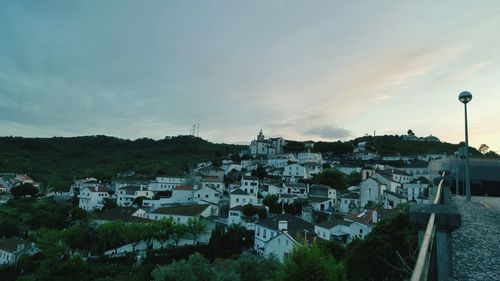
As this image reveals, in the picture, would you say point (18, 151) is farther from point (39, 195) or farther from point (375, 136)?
point (375, 136)

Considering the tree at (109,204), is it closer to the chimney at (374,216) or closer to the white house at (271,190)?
the white house at (271,190)

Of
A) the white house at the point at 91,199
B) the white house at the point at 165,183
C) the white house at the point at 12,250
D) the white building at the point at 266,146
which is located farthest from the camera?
the white building at the point at 266,146

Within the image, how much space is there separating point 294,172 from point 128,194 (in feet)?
109

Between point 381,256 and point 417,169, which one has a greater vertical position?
point 417,169

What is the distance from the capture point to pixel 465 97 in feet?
37.9

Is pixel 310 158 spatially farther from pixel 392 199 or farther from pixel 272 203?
pixel 392 199

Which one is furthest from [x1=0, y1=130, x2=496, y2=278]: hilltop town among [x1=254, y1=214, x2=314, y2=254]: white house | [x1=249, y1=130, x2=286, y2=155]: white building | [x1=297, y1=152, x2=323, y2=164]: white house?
[x1=249, y1=130, x2=286, y2=155]: white building

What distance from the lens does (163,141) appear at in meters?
165

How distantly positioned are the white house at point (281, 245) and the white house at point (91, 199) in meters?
43.0

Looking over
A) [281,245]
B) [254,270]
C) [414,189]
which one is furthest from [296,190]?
[254,270]

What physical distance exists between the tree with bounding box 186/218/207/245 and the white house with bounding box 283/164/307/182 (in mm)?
28194

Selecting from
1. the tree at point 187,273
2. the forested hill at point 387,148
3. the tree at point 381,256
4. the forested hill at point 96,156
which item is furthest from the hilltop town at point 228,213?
the forested hill at point 387,148

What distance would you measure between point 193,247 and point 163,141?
130m

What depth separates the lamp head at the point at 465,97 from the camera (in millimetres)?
Result: 11469
